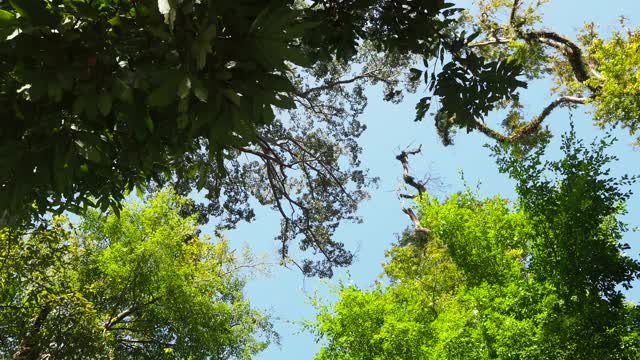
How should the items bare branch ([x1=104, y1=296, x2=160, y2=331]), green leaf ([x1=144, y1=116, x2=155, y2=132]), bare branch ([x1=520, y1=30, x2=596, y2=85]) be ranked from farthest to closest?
1. bare branch ([x1=520, y1=30, x2=596, y2=85])
2. bare branch ([x1=104, y1=296, x2=160, y2=331])
3. green leaf ([x1=144, y1=116, x2=155, y2=132])

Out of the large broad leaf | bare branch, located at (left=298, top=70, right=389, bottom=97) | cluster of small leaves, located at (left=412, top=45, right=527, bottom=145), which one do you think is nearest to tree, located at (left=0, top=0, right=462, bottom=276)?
the large broad leaf

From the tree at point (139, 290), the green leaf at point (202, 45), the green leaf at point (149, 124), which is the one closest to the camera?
the green leaf at point (202, 45)

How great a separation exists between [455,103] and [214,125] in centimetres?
312

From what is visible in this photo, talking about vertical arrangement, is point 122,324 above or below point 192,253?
below

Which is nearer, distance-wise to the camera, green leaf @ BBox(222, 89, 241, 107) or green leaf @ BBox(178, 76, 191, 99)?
green leaf @ BBox(178, 76, 191, 99)

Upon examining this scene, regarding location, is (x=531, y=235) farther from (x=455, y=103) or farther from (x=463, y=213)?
(x=455, y=103)

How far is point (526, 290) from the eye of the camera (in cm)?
841

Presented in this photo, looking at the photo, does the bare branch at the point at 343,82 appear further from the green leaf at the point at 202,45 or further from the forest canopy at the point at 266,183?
the green leaf at the point at 202,45

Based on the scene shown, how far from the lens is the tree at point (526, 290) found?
24.6 ft

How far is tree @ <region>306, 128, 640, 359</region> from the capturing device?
751 cm

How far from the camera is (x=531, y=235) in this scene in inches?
357

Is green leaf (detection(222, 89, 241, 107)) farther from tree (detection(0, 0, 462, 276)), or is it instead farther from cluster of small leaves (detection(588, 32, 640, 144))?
cluster of small leaves (detection(588, 32, 640, 144))

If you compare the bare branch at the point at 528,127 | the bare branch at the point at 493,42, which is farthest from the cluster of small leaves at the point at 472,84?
the bare branch at the point at 528,127

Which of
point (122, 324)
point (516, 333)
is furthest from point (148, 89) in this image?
point (122, 324)
